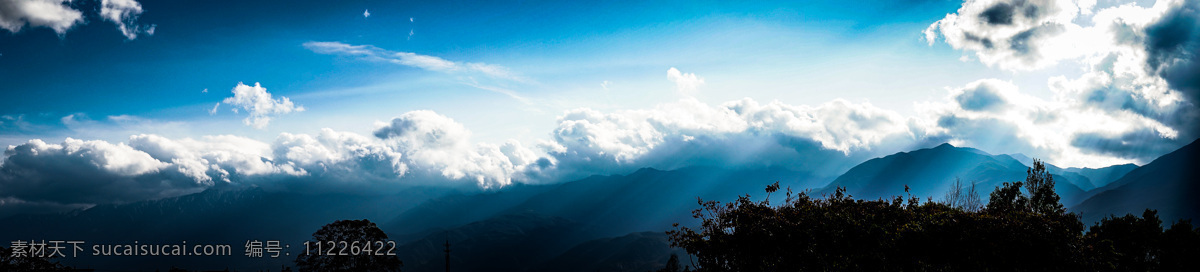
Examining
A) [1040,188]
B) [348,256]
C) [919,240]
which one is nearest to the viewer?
[919,240]

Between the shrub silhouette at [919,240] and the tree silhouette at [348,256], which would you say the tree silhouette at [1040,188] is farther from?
the tree silhouette at [348,256]

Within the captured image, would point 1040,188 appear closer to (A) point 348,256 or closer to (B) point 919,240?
(B) point 919,240

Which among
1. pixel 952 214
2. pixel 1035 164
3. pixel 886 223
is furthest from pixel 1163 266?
pixel 1035 164

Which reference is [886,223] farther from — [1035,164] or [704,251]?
[1035,164]

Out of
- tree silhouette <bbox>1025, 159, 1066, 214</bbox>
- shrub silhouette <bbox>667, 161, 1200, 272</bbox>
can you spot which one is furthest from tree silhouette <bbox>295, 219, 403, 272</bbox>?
tree silhouette <bbox>1025, 159, 1066, 214</bbox>

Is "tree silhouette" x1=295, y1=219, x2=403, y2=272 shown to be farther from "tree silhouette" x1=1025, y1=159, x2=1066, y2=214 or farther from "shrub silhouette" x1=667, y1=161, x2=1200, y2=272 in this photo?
"tree silhouette" x1=1025, y1=159, x2=1066, y2=214

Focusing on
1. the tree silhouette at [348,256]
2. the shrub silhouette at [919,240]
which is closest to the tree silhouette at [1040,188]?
the shrub silhouette at [919,240]

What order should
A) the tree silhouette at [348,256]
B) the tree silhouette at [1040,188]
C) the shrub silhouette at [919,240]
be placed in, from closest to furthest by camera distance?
the shrub silhouette at [919,240]
the tree silhouette at [348,256]
the tree silhouette at [1040,188]

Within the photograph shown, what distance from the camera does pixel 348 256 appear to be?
5041cm

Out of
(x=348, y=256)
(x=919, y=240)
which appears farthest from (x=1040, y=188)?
(x=348, y=256)

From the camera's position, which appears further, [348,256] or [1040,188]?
[1040,188]

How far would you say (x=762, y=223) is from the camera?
29.1m

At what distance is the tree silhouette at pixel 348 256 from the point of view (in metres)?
50.1

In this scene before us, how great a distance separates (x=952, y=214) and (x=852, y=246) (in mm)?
5556
